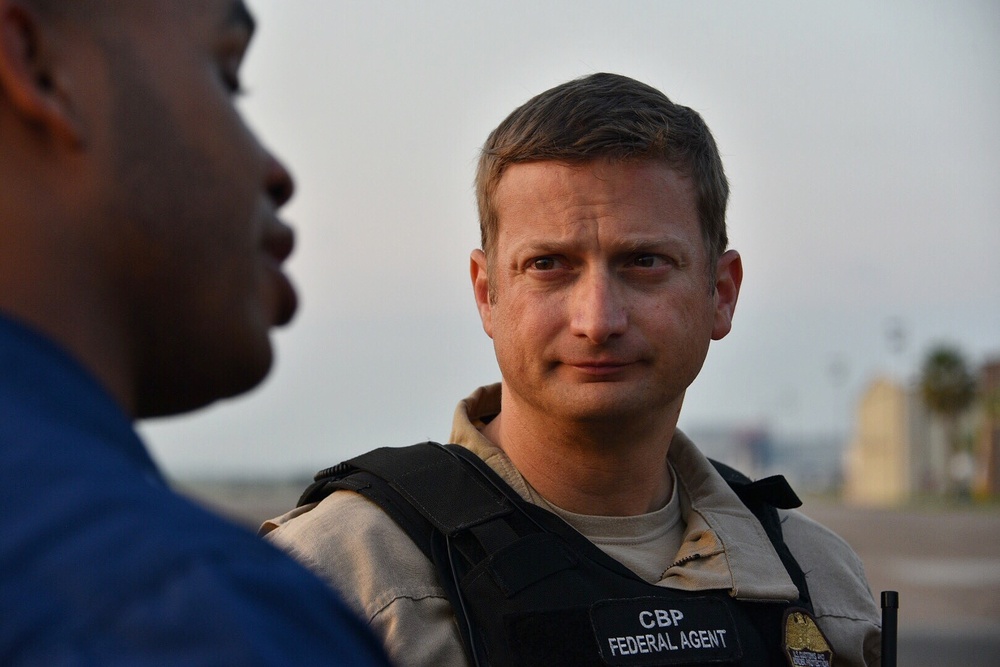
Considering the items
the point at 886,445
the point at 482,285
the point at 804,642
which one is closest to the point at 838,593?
the point at 804,642

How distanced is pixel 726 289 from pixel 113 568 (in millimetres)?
2282

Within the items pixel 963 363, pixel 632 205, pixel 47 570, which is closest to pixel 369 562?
pixel 632 205

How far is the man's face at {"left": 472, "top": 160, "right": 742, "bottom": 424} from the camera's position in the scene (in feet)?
8.43

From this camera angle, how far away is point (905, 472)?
83.4 metres

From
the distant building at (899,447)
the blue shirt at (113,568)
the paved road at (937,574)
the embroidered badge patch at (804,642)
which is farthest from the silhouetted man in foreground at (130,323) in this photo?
the distant building at (899,447)

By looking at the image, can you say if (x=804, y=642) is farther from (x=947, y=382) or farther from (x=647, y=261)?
(x=947, y=382)

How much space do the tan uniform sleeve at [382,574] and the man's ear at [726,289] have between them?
3.07 feet

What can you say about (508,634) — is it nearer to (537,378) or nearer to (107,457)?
(537,378)

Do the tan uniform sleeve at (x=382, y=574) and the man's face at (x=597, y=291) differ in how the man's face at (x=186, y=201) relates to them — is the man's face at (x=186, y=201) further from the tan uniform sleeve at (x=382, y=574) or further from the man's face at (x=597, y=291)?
the man's face at (x=597, y=291)

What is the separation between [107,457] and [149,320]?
0.61 feet

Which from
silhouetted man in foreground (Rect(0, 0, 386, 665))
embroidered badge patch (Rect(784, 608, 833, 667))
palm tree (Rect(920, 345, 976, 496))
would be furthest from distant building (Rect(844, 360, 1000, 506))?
silhouetted man in foreground (Rect(0, 0, 386, 665))

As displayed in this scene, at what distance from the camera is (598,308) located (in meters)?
2.54

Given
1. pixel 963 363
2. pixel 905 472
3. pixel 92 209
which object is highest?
pixel 92 209

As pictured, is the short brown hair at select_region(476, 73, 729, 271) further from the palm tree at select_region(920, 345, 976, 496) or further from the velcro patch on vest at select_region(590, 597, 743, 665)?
the palm tree at select_region(920, 345, 976, 496)
